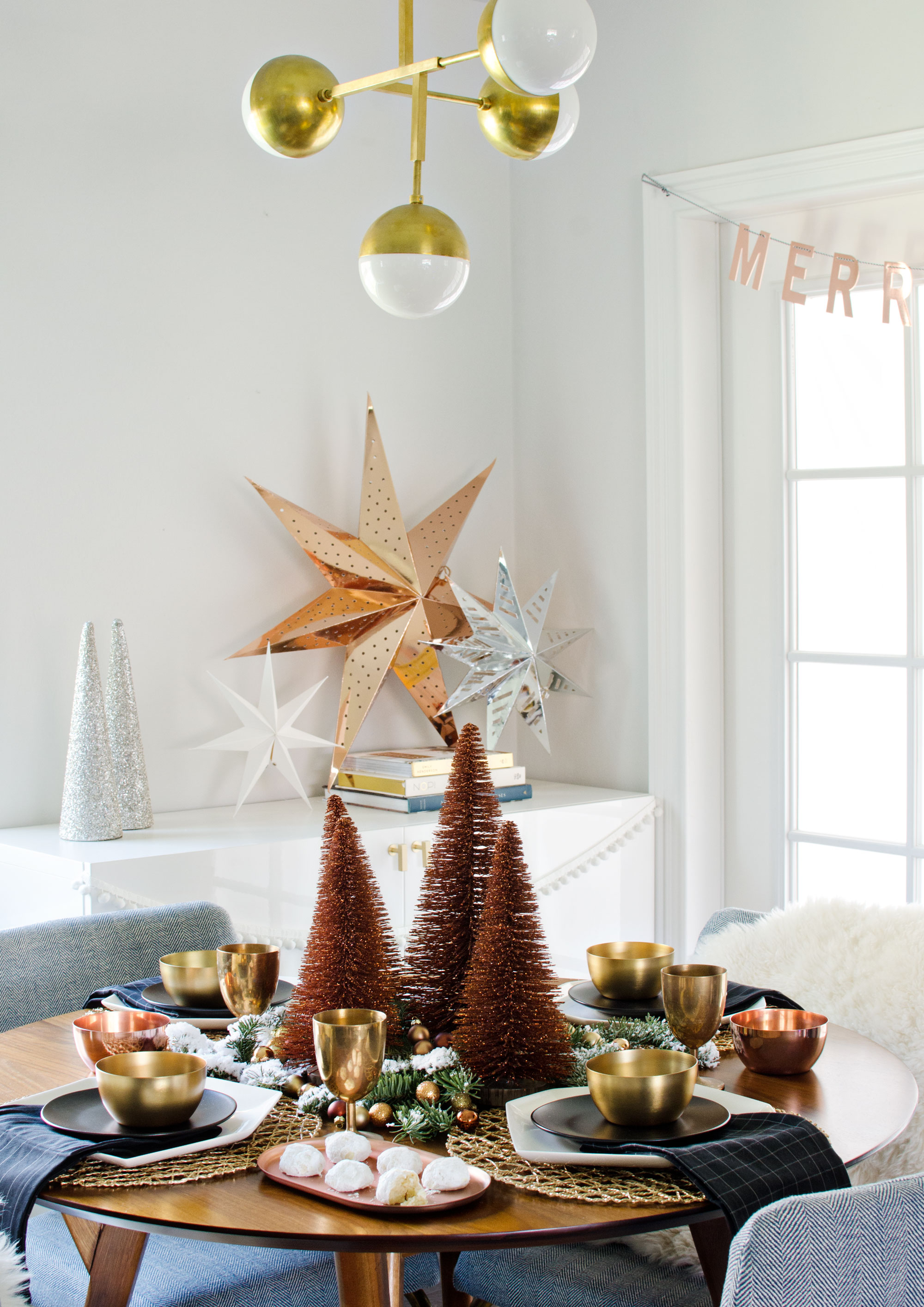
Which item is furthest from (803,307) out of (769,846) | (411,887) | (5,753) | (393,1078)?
(393,1078)

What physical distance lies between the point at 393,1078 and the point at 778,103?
2138 mm

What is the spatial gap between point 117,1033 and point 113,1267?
22 cm

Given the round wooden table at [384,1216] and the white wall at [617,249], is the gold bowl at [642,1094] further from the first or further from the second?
the white wall at [617,249]

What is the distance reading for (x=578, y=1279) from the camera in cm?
126

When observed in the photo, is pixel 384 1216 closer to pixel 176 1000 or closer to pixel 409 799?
pixel 176 1000

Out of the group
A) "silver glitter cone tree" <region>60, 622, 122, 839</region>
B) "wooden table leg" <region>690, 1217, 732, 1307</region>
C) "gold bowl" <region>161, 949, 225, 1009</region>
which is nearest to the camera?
"wooden table leg" <region>690, 1217, 732, 1307</region>

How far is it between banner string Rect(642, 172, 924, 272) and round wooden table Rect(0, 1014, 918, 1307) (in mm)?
1690

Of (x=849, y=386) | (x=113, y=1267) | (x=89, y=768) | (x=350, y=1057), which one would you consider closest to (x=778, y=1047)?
(x=350, y=1057)

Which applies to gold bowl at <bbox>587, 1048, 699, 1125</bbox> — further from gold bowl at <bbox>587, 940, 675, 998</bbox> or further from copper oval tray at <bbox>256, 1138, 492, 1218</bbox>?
gold bowl at <bbox>587, 940, 675, 998</bbox>

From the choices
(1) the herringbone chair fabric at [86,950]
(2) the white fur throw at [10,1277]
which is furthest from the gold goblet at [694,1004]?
(1) the herringbone chair fabric at [86,950]

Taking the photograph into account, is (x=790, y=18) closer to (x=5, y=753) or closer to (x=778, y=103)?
(x=778, y=103)

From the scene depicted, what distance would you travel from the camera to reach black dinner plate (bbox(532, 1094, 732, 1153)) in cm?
94

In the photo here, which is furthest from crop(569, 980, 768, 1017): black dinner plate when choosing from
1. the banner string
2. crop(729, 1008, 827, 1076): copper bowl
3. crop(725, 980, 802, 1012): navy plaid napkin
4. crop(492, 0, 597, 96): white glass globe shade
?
the banner string

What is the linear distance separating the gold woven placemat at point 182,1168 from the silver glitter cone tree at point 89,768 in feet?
3.75
